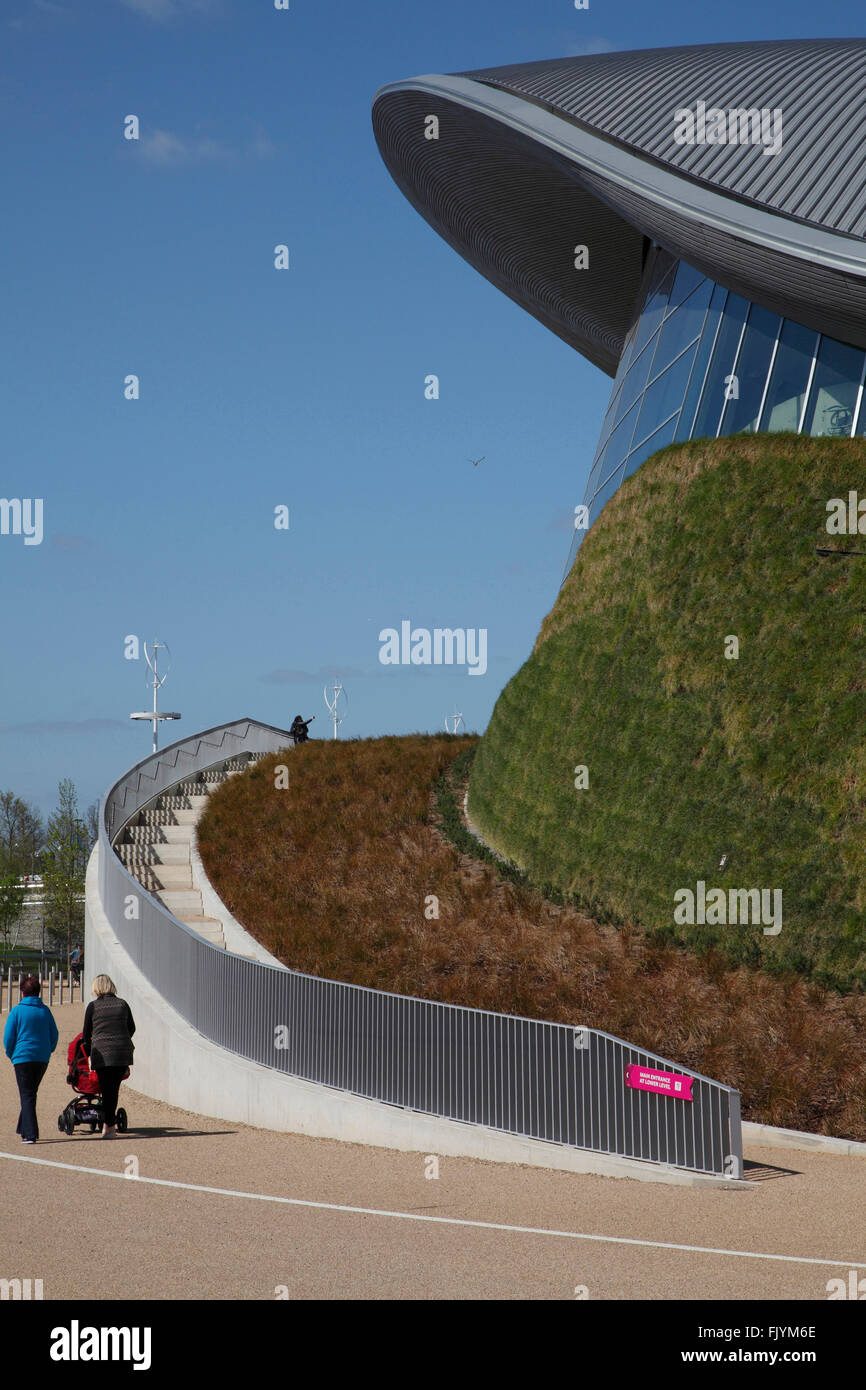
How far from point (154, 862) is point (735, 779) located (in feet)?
43.2

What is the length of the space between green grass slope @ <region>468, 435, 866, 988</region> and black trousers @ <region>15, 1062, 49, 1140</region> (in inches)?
299

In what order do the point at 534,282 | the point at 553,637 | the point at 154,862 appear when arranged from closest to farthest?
the point at 553,637
the point at 154,862
the point at 534,282

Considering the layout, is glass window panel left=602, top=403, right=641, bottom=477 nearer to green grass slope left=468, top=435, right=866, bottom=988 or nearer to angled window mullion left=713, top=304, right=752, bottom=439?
green grass slope left=468, top=435, right=866, bottom=988

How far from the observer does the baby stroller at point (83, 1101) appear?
1226 centimetres

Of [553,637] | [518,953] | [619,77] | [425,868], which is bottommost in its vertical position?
[518,953]

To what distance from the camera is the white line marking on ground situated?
25.8 ft

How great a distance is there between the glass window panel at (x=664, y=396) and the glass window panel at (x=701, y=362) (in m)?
0.30

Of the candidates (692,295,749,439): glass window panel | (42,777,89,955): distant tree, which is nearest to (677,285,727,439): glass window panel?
(692,295,749,439): glass window panel

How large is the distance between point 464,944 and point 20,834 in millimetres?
73704

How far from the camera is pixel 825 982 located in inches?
531

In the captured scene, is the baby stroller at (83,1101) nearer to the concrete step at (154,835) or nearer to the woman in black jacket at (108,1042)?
the woman in black jacket at (108,1042)

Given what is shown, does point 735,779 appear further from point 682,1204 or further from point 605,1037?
point 682,1204

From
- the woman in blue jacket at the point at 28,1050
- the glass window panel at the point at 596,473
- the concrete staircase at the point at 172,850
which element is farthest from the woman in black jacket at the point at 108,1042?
the glass window panel at the point at 596,473
